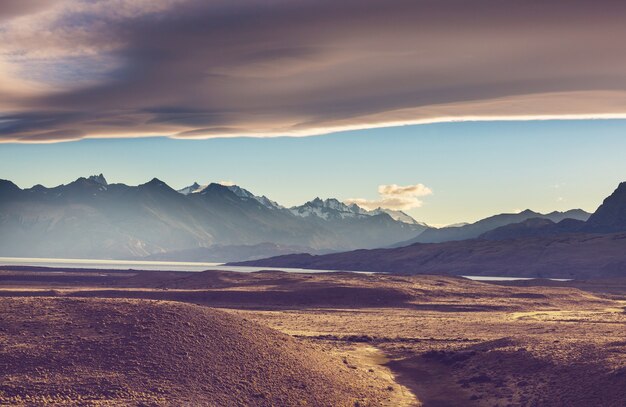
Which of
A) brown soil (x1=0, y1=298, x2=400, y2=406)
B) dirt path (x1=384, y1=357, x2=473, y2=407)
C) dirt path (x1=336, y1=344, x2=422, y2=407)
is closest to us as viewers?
brown soil (x1=0, y1=298, x2=400, y2=406)

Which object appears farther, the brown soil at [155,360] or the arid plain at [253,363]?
the arid plain at [253,363]

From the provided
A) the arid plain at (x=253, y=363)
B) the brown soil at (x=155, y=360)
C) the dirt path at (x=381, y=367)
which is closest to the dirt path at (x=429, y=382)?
the arid plain at (x=253, y=363)

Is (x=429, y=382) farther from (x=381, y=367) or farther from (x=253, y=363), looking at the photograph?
(x=253, y=363)

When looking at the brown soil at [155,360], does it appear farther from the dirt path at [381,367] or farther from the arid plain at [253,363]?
the dirt path at [381,367]

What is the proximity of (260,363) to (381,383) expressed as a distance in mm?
9224

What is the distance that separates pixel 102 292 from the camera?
133250mm

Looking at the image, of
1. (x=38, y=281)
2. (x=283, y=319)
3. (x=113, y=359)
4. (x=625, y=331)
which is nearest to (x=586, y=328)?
(x=625, y=331)

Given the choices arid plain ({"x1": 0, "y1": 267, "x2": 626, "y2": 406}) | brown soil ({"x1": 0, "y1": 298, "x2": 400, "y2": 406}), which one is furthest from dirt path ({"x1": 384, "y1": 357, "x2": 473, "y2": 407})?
A: brown soil ({"x1": 0, "y1": 298, "x2": 400, "y2": 406})

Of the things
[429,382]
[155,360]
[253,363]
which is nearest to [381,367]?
[429,382]

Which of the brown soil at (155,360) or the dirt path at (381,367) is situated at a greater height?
the brown soil at (155,360)

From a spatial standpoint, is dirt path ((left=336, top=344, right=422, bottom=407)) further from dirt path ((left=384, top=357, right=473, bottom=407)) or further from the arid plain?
dirt path ((left=384, top=357, right=473, bottom=407))

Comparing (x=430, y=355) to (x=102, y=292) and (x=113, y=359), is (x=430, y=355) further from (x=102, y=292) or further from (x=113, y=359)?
(x=102, y=292)

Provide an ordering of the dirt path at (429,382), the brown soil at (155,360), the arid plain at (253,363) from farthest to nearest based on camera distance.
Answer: the dirt path at (429,382) < the arid plain at (253,363) < the brown soil at (155,360)

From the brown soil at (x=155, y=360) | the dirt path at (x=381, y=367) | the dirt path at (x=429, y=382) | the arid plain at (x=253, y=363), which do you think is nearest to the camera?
the brown soil at (x=155, y=360)
